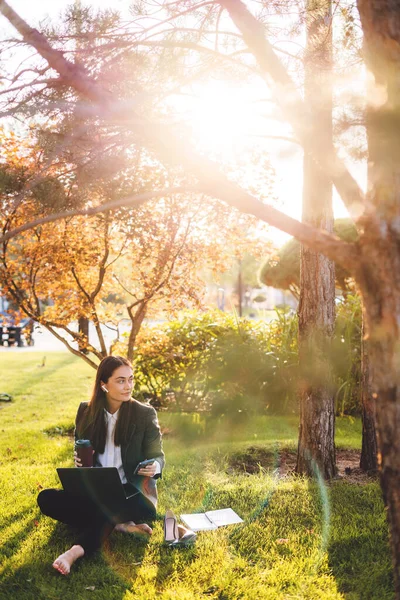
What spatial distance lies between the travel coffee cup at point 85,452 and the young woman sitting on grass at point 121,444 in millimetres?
43

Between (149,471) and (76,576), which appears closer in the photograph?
(76,576)

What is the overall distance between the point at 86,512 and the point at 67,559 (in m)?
0.39

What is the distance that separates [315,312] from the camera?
197 inches

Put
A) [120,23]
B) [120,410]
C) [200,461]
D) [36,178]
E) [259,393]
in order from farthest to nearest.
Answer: [259,393], [200,461], [120,410], [120,23], [36,178]

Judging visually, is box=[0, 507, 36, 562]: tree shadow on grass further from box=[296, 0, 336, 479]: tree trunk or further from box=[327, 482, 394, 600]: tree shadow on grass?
box=[296, 0, 336, 479]: tree trunk

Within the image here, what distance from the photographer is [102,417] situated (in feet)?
13.3

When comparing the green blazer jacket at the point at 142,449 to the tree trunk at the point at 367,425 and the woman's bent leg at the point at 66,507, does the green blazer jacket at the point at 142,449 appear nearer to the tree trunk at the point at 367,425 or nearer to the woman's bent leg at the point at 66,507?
the woman's bent leg at the point at 66,507

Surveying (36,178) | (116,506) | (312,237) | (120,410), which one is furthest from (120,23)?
(116,506)

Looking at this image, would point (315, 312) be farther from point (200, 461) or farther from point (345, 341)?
point (345, 341)

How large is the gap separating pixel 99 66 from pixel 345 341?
5.78m

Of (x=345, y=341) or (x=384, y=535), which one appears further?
(x=345, y=341)

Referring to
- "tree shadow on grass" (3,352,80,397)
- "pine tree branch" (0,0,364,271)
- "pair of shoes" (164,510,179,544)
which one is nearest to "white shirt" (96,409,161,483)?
"pair of shoes" (164,510,179,544)

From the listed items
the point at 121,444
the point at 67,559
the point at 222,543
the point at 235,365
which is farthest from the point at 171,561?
the point at 235,365

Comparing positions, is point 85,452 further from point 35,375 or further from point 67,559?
point 35,375
